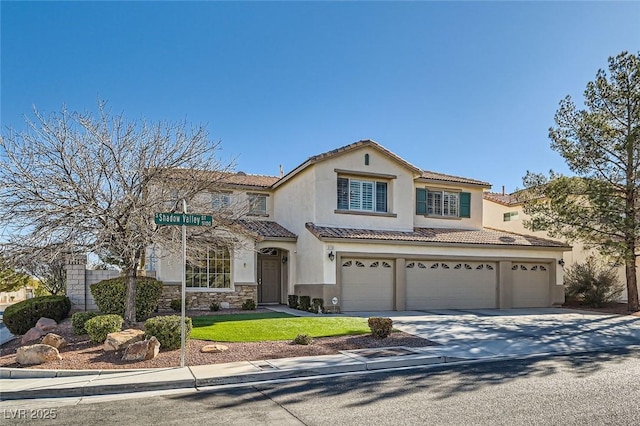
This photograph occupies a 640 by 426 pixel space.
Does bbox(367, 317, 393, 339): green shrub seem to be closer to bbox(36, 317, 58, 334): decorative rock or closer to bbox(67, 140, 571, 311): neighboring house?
bbox(67, 140, 571, 311): neighboring house

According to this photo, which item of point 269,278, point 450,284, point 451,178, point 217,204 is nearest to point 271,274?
point 269,278

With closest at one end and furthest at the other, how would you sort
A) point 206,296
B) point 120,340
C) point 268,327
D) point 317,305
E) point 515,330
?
point 120,340, point 268,327, point 515,330, point 317,305, point 206,296

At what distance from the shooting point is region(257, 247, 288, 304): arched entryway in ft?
72.8

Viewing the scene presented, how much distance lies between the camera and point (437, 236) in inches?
812

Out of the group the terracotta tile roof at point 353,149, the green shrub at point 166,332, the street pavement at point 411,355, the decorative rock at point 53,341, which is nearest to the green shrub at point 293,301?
the street pavement at point 411,355

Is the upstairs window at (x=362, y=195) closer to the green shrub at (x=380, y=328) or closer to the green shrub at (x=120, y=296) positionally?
the green shrub at (x=380, y=328)

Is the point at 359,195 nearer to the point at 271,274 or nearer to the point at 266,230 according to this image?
the point at 266,230

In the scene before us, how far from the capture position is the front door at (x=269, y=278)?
22219mm

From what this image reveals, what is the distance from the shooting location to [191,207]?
13.4 meters

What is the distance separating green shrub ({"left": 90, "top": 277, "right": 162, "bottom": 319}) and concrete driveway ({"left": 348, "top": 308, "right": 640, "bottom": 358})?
7558 millimetres

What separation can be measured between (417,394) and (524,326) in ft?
30.8

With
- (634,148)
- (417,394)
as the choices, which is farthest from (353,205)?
(417,394)

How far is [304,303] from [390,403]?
1242cm

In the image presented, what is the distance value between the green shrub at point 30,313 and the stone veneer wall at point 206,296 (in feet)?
15.2
